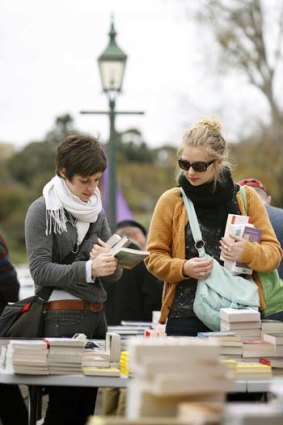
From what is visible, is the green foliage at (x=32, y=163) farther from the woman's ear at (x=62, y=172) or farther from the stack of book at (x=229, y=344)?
the stack of book at (x=229, y=344)

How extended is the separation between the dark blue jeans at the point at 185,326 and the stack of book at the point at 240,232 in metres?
0.32

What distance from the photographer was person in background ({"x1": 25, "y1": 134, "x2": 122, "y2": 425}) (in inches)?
203

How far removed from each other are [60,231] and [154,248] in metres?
0.52

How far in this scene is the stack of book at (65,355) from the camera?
4.80 metres

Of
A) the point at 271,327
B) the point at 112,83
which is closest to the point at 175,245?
the point at 271,327

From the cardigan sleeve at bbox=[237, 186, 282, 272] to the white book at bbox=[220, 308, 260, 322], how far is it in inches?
10.2

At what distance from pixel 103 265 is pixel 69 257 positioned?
29 cm

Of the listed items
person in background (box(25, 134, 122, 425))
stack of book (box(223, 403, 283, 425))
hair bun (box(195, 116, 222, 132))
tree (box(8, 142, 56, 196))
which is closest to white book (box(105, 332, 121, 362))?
person in background (box(25, 134, 122, 425))

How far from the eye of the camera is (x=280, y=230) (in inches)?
254

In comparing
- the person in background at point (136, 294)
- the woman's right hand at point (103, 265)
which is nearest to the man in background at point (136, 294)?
the person in background at point (136, 294)

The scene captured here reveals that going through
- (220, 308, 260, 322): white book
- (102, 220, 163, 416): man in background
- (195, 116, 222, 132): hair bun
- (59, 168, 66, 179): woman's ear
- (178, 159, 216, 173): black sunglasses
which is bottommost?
(102, 220, 163, 416): man in background

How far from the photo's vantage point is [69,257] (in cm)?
536

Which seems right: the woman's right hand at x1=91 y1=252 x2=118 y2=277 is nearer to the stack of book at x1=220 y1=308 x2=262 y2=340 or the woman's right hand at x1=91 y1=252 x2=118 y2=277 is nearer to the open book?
the open book

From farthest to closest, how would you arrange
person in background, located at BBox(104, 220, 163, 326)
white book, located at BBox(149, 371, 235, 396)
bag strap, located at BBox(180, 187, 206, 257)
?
person in background, located at BBox(104, 220, 163, 326)
bag strap, located at BBox(180, 187, 206, 257)
white book, located at BBox(149, 371, 235, 396)
